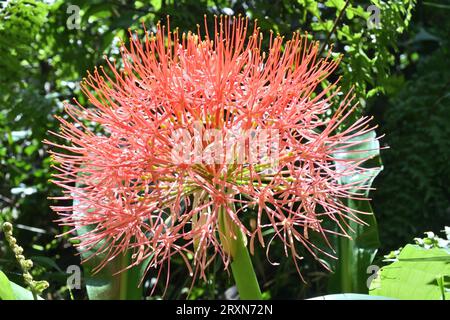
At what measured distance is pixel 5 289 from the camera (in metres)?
0.90

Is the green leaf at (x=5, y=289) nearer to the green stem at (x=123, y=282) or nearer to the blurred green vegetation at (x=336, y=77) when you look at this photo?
the green stem at (x=123, y=282)

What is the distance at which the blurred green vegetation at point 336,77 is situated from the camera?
1.77m

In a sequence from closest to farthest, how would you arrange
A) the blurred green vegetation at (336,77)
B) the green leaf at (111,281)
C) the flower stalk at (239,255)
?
1. the flower stalk at (239,255)
2. the green leaf at (111,281)
3. the blurred green vegetation at (336,77)

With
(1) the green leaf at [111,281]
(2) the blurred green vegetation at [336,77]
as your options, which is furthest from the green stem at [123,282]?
(2) the blurred green vegetation at [336,77]

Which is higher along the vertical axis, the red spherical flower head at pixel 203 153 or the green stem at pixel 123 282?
the red spherical flower head at pixel 203 153

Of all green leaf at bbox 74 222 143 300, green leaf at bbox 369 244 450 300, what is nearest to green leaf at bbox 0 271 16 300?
green leaf at bbox 74 222 143 300

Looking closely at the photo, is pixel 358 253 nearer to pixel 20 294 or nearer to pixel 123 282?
pixel 123 282

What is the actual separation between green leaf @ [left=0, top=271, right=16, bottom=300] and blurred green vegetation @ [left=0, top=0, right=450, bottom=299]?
72cm

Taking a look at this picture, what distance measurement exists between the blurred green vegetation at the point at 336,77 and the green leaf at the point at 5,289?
72 centimetres

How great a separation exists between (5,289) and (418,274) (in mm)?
631
